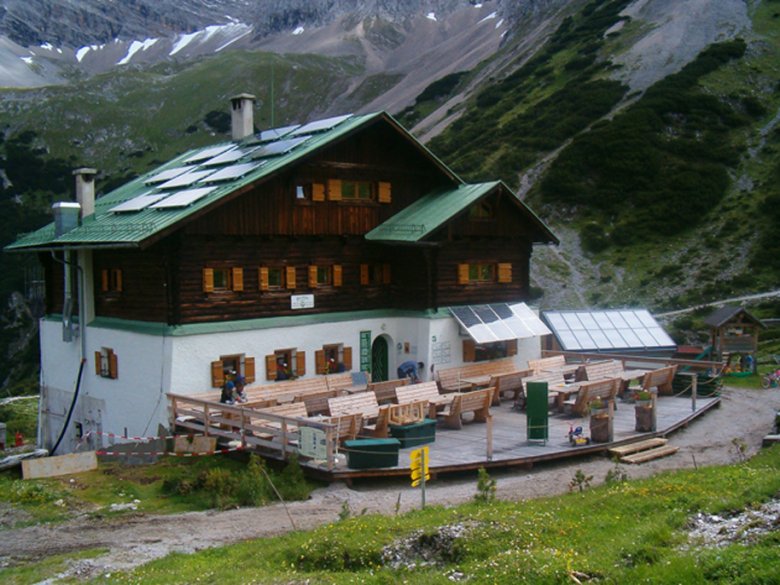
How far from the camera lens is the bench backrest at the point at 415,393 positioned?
23.9 meters

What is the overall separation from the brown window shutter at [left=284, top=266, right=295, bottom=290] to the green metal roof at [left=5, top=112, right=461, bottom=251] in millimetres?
3419

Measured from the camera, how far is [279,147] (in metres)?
28.6

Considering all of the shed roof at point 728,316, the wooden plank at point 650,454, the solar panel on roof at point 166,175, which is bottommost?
the wooden plank at point 650,454

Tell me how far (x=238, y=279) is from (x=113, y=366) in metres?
5.14

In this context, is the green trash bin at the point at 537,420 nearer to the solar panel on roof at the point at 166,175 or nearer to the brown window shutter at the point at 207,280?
the brown window shutter at the point at 207,280

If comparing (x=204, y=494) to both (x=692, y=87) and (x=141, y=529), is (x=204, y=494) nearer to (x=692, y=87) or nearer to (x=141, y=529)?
(x=141, y=529)

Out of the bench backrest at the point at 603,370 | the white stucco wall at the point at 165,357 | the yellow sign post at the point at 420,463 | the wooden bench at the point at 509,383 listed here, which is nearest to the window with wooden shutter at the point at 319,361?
the white stucco wall at the point at 165,357

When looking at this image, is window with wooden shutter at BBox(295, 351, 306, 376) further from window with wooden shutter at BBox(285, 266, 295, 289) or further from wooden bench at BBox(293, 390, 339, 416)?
wooden bench at BBox(293, 390, 339, 416)

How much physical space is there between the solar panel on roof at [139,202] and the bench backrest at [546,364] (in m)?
14.0

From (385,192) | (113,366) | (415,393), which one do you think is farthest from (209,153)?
→ (415,393)

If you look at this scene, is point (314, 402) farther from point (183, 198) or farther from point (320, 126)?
point (320, 126)

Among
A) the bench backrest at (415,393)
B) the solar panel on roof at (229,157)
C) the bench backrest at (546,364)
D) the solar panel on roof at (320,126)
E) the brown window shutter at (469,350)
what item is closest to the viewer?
the bench backrest at (415,393)

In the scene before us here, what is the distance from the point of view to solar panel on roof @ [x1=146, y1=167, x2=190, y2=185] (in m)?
31.5

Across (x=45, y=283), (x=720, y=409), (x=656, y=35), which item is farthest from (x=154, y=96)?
(x=720, y=409)
